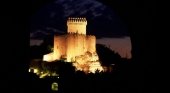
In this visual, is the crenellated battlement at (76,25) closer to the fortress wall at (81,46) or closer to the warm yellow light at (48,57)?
the fortress wall at (81,46)

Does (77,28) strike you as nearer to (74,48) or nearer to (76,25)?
(76,25)

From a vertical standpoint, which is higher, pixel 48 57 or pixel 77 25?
pixel 77 25

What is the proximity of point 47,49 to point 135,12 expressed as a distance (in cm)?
6833

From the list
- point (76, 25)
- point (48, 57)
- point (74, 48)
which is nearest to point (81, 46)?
point (74, 48)

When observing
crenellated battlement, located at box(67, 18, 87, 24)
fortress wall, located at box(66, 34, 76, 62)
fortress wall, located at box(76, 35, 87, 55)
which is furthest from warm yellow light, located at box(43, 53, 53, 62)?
crenellated battlement, located at box(67, 18, 87, 24)

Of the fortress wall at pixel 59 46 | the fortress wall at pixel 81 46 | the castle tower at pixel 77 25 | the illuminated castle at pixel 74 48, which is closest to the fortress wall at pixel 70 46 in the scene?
the illuminated castle at pixel 74 48

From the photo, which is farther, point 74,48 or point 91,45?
point 91,45

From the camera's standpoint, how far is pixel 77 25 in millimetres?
77938

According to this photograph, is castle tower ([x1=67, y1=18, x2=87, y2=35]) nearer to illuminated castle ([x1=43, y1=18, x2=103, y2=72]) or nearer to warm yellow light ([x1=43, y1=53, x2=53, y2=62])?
illuminated castle ([x1=43, y1=18, x2=103, y2=72])

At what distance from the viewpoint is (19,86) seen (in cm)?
748

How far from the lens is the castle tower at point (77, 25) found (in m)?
77.1

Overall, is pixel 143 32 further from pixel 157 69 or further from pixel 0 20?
pixel 0 20

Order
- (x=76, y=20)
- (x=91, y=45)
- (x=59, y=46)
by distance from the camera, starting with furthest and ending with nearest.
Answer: (x=76, y=20)
(x=91, y=45)
(x=59, y=46)

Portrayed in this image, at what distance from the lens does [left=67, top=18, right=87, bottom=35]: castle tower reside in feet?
253
